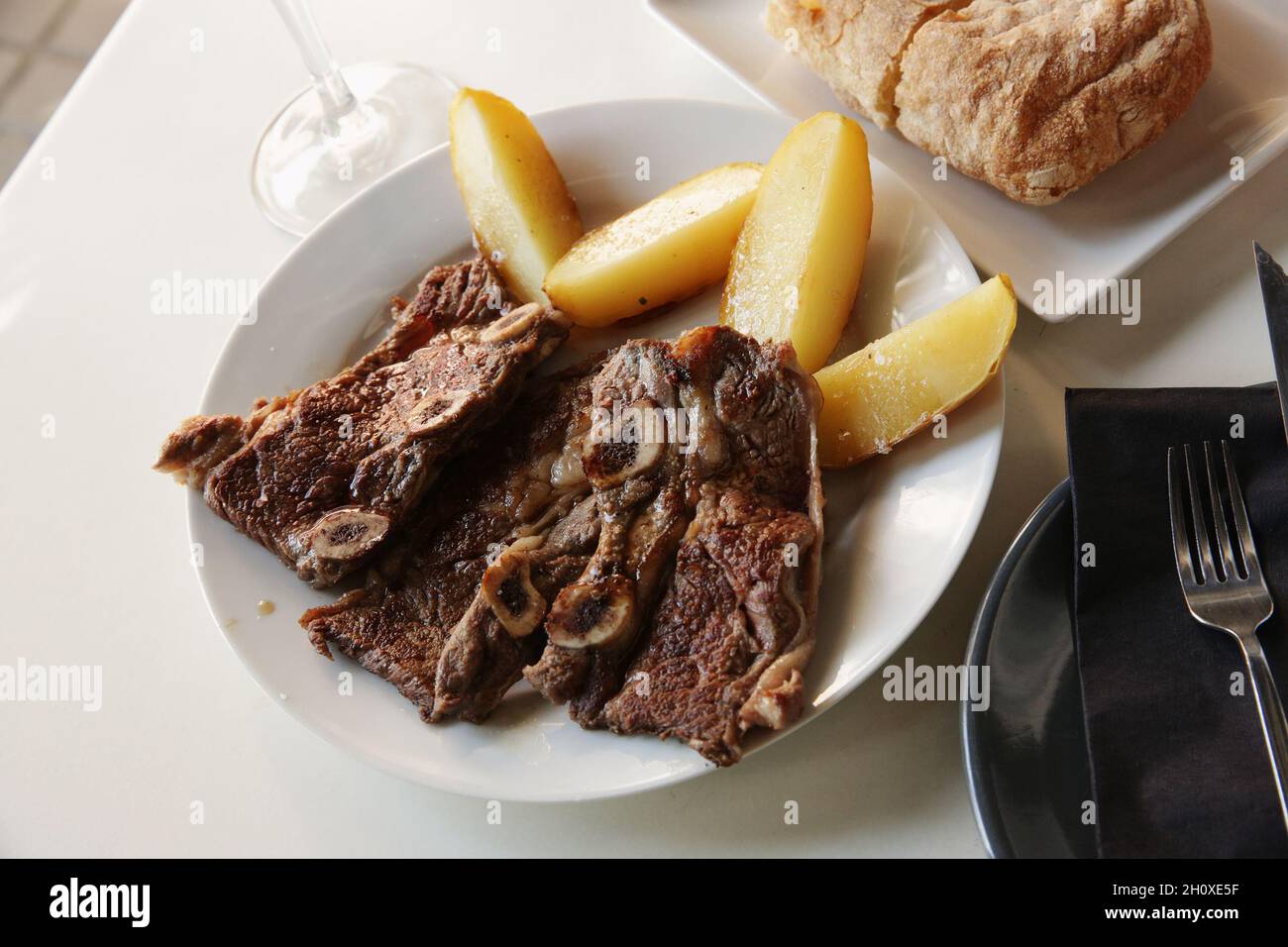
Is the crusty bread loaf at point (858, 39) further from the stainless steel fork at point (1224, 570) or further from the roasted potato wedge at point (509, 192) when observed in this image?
the stainless steel fork at point (1224, 570)

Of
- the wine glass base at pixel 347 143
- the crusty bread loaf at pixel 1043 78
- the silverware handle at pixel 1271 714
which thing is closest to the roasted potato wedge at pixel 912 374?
the crusty bread loaf at pixel 1043 78

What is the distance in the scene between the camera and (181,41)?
12.2ft

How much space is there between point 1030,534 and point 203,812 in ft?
6.00

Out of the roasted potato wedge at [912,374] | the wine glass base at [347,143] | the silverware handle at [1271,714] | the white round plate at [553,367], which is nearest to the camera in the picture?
the silverware handle at [1271,714]

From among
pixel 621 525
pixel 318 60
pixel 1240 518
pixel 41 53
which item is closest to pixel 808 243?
pixel 621 525

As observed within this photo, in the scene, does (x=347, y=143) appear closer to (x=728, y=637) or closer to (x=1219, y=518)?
(x=728, y=637)

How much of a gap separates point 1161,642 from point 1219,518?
0.87 ft

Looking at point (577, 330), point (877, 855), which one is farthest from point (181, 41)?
point (877, 855)

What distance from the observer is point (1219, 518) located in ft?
6.37

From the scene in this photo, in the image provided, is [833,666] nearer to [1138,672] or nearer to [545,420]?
[1138,672]

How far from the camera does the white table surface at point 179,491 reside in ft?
6.93

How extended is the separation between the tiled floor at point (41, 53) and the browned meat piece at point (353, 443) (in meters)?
3.76

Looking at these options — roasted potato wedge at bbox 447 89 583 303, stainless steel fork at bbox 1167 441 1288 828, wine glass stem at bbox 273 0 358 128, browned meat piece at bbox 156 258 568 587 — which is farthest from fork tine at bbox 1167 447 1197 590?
wine glass stem at bbox 273 0 358 128

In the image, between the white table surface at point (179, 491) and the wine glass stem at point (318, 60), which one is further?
the wine glass stem at point (318, 60)
